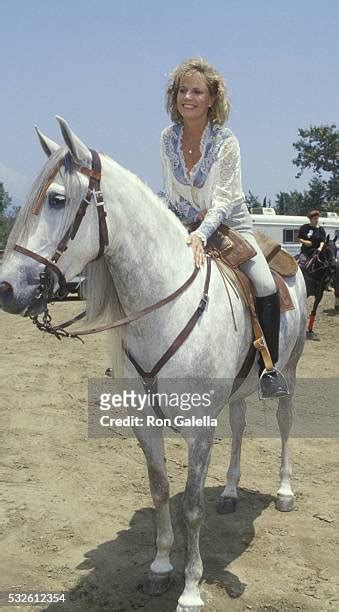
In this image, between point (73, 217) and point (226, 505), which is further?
point (226, 505)

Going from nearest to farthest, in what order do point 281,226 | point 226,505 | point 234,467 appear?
point 226,505
point 234,467
point 281,226

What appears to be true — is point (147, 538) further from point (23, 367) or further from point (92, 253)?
point (23, 367)

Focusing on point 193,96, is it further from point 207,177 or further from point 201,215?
point 201,215

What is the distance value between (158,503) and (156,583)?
1.48ft

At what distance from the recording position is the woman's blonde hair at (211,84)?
335cm

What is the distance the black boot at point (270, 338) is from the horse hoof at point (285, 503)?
1.17m

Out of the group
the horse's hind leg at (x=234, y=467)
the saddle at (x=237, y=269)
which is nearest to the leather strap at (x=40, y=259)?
the saddle at (x=237, y=269)

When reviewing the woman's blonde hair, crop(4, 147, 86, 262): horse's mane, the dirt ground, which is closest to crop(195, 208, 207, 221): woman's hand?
the woman's blonde hair

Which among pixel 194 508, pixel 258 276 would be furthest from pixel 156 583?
pixel 258 276

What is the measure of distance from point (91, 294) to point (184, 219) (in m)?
1.05

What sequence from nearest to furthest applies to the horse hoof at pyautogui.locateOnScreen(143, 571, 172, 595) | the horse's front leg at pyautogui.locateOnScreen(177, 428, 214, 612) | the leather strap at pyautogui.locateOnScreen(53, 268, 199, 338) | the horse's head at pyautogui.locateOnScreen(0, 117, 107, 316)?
the horse's head at pyautogui.locateOnScreen(0, 117, 107, 316) < the leather strap at pyautogui.locateOnScreen(53, 268, 199, 338) < the horse's front leg at pyautogui.locateOnScreen(177, 428, 214, 612) < the horse hoof at pyautogui.locateOnScreen(143, 571, 172, 595)

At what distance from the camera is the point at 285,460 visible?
474 cm

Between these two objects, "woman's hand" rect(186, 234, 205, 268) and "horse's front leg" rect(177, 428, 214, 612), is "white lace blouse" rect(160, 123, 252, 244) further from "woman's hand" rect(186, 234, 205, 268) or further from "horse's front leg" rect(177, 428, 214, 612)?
"horse's front leg" rect(177, 428, 214, 612)

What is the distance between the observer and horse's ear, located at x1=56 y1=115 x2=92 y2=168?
2.52 m
